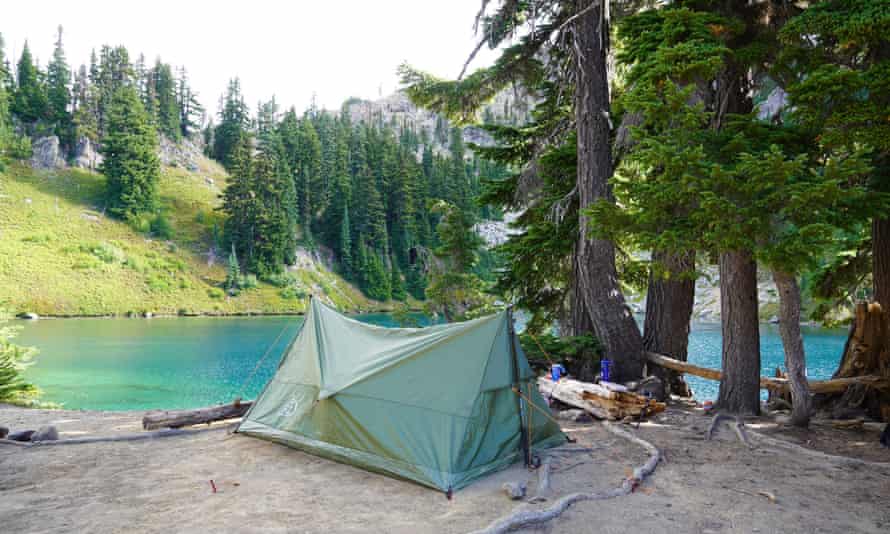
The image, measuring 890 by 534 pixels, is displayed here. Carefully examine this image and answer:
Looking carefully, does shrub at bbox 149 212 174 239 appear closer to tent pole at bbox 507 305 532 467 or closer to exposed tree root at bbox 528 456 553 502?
tent pole at bbox 507 305 532 467

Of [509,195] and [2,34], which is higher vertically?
[2,34]

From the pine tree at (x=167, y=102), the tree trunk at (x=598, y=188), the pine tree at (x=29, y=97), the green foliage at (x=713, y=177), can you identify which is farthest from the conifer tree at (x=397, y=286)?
the green foliage at (x=713, y=177)

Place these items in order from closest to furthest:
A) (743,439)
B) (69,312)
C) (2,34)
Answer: (743,439) < (69,312) < (2,34)

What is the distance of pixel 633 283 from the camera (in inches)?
466

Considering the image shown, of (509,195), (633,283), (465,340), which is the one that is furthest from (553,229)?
(465,340)

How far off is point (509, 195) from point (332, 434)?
23.3ft

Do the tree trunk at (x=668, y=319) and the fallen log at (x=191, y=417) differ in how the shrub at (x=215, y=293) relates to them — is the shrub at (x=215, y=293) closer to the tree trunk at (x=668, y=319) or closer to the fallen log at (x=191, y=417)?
the fallen log at (x=191, y=417)

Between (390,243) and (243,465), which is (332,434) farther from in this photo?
(390,243)

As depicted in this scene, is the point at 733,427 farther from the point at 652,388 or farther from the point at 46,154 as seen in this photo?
the point at 46,154

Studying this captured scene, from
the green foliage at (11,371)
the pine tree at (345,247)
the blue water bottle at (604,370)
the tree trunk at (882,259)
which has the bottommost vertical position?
the green foliage at (11,371)

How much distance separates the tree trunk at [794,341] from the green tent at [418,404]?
3.01 m

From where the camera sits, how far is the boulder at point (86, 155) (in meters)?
58.0

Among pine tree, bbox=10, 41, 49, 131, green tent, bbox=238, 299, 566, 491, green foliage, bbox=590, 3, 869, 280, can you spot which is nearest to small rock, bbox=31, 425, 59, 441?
green tent, bbox=238, 299, 566, 491

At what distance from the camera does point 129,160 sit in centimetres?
5250
